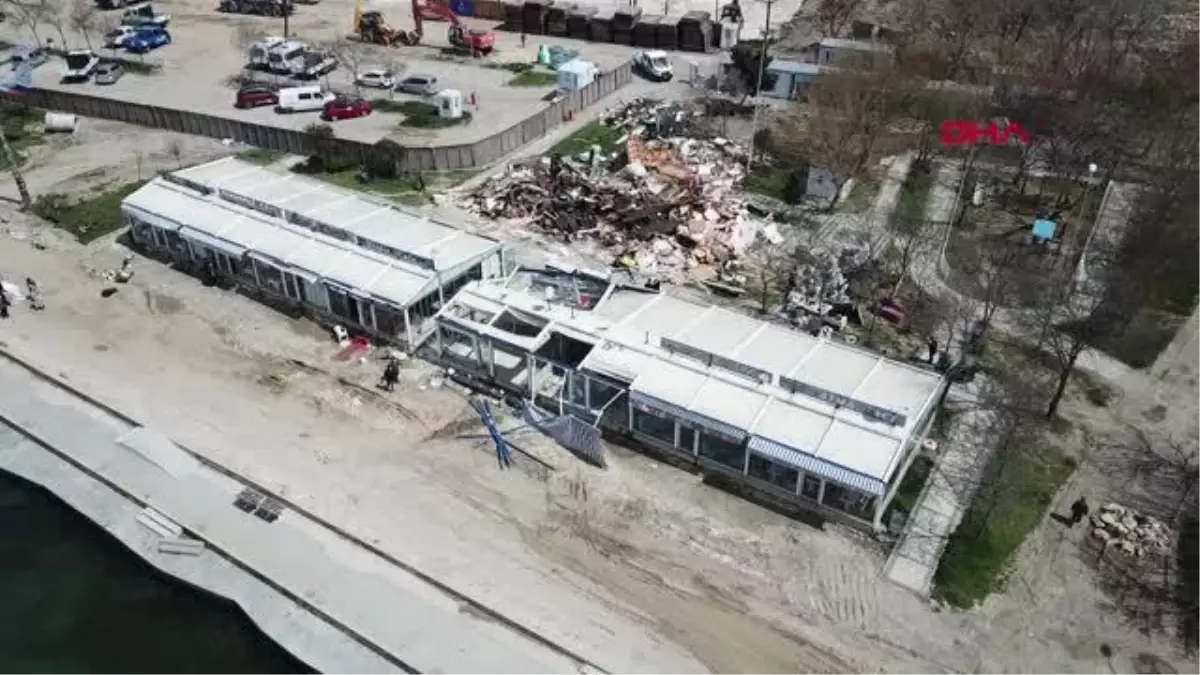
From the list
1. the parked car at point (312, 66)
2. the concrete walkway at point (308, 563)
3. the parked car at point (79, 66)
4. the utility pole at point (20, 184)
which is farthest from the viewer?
the parked car at point (312, 66)

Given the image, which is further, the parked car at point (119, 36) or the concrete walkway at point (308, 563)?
the parked car at point (119, 36)

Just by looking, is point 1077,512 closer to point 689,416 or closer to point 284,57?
point 689,416

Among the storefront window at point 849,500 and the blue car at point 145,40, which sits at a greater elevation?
the blue car at point 145,40

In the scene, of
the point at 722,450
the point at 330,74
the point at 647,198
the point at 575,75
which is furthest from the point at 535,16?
the point at 722,450

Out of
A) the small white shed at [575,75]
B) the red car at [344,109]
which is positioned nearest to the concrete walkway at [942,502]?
the small white shed at [575,75]

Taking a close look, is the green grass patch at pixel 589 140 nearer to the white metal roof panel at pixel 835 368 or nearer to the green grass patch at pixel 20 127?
the white metal roof panel at pixel 835 368

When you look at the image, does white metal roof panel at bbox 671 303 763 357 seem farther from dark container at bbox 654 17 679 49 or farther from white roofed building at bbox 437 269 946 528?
dark container at bbox 654 17 679 49
